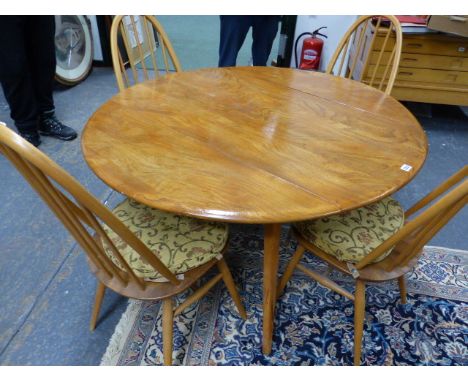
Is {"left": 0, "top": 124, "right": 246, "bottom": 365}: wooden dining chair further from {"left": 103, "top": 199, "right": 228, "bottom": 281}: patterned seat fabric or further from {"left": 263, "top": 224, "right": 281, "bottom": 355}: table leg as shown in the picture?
{"left": 263, "top": 224, "right": 281, "bottom": 355}: table leg

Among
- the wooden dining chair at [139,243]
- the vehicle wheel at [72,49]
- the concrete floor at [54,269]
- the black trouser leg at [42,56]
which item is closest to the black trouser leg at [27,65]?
the black trouser leg at [42,56]

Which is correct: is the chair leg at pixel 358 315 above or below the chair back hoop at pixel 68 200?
below

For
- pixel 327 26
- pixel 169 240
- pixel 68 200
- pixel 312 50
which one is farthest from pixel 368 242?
pixel 327 26

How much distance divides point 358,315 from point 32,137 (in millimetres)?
2181

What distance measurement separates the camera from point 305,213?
0.74 meters

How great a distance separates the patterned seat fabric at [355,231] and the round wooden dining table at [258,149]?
17 cm

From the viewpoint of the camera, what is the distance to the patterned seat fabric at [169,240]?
3.12 ft

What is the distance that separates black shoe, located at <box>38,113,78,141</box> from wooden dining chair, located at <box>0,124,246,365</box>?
1427mm

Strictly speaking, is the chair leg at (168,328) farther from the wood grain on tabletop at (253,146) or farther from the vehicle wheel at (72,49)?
the vehicle wheel at (72,49)

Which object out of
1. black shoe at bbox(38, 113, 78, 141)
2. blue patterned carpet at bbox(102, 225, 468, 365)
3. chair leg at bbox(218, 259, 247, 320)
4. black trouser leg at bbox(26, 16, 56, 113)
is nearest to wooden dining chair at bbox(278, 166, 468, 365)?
blue patterned carpet at bbox(102, 225, 468, 365)

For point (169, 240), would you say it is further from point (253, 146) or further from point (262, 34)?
point (262, 34)

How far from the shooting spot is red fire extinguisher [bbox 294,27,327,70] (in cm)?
294

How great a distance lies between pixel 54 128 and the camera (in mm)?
2273

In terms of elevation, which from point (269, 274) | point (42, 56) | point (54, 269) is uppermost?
point (42, 56)
